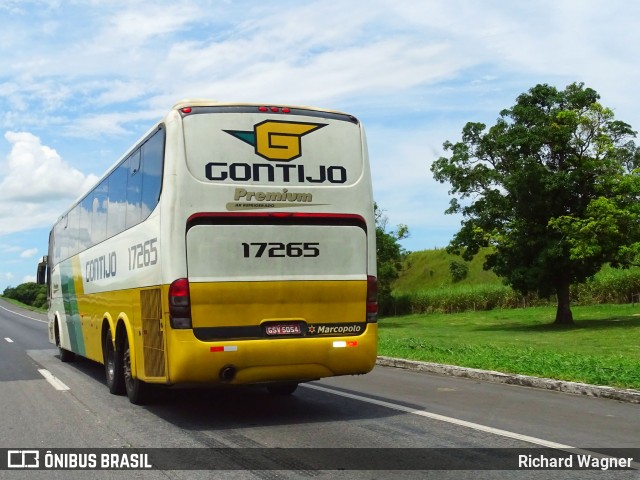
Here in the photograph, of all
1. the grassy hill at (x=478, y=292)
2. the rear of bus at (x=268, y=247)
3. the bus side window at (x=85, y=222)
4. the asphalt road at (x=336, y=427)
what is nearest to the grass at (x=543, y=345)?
the asphalt road at (x=336, y=427)

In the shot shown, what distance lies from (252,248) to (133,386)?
3.23 metres

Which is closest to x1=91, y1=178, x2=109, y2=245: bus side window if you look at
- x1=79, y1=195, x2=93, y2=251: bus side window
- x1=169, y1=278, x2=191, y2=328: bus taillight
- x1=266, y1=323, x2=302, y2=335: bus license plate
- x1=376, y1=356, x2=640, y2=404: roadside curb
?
x1=79, y1=195, x2=93, y2=251: bus side window

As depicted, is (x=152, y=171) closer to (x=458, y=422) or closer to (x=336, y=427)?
(x=336, y=427)

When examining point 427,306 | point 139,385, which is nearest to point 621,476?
point 139,385

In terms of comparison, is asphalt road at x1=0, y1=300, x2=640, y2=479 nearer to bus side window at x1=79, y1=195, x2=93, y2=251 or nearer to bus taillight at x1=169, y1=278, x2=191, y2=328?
bus taillight at x1=169, y1=278, x2=191, y2=328

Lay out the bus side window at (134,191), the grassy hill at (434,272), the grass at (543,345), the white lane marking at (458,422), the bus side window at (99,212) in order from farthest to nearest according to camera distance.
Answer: the grassy hill at (434,272), the grass at (543,345), the bus side window at (99,212), the bus side window at (134,191), the white lane marking at (458,422)

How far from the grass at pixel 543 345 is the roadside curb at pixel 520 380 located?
1.04ft

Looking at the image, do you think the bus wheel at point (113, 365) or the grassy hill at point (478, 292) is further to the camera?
the grassy hill at point (478, 292)

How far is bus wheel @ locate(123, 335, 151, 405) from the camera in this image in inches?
410

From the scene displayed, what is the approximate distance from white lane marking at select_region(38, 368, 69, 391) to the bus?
11.7ft

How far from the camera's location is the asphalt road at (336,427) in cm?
655

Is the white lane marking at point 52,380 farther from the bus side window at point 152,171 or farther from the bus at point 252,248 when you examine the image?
the bus side window at point 152,171

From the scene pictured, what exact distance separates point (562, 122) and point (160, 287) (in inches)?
1166

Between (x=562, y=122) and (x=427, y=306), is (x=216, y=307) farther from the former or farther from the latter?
(x=427, y=306)
